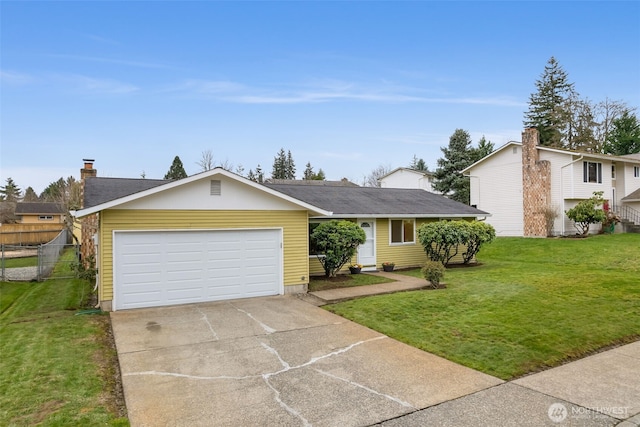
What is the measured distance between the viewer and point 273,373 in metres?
5.51

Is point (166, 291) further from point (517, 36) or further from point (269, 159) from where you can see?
point (269, 159)

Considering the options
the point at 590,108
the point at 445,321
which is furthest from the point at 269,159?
the point at 445,321

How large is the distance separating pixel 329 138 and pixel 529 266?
70.2 ft

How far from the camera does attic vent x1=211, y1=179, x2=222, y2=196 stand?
10070 millimetres

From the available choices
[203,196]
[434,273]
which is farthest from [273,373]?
[434,273]

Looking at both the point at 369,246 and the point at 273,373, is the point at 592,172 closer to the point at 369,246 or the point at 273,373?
the point at 369,246

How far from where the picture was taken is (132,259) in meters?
9.17

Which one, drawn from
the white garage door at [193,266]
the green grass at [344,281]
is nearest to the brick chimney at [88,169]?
the white garage door at [193,266]

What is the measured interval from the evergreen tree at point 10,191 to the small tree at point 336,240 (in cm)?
7641

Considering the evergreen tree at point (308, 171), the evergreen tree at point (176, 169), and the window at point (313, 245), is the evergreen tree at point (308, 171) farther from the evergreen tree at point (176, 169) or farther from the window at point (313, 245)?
the window at point (313, 245)

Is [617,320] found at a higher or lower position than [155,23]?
lower

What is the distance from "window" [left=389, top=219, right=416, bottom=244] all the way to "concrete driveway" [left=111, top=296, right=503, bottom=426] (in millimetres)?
8005

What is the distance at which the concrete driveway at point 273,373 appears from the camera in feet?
14.3
